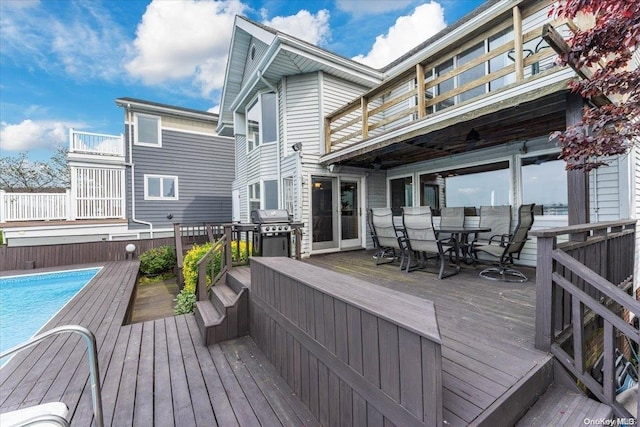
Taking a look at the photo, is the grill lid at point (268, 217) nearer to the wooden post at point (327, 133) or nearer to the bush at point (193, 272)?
the bush at point (193, 272)

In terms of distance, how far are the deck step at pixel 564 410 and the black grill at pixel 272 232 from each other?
4.05 metres

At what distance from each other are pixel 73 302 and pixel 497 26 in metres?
8.05

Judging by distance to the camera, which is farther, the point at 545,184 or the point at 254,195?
the point at 254,195

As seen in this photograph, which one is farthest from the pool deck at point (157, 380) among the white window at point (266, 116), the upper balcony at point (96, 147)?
the upper balcony at point (96, 147)

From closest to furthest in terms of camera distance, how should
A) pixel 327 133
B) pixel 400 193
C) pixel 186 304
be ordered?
pixel 186 304 < pixel 327 133 < pixel 400 193

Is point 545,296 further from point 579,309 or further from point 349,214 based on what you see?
point 349,214

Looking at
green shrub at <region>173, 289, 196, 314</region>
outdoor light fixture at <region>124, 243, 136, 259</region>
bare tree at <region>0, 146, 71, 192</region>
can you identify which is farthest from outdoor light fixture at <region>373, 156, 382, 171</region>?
bare tree at <region>0, 146, 71, 192</region>

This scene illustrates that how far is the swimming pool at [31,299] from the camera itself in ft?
15.4

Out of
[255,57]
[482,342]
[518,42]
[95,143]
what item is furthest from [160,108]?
[482,342]

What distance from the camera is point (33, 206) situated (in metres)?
9.23

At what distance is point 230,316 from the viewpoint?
3465mm

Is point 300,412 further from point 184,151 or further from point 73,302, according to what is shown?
point 184,151

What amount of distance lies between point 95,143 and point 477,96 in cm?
1310

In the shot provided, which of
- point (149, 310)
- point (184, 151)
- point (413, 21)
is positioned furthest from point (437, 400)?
point (184, 151)
